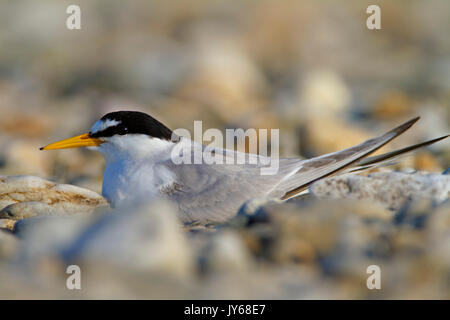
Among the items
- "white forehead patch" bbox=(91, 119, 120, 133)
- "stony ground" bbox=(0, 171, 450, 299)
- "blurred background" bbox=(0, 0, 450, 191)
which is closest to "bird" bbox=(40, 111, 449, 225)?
"white forehead patch" bbox=(91, 119, 120, 133)

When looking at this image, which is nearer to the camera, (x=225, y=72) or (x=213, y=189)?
(x=213, y=189)

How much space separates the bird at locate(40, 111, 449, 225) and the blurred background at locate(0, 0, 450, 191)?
3.52ft

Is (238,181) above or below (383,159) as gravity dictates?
below

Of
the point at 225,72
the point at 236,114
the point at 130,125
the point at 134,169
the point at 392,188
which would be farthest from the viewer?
the point at 225,72

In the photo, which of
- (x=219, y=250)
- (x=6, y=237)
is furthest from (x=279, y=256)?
(x=6, y=237)

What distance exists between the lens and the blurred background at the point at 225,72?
6438mm

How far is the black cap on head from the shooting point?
3869 millimetres

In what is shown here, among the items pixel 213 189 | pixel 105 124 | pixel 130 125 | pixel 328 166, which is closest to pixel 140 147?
pixel 130 125

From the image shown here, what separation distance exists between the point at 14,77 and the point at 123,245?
783 cm

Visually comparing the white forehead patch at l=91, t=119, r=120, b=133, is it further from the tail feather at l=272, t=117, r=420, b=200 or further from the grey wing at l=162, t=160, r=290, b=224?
the tail feather at l=272, t=117, r=420, b=200

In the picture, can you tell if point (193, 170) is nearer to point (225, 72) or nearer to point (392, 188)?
point (392, 188)

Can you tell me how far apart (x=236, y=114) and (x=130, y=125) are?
3988mm

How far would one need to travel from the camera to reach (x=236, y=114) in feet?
25.5

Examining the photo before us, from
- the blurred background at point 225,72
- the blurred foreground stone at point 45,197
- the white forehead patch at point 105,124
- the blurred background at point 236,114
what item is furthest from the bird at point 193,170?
the blurred background at point 225,72
